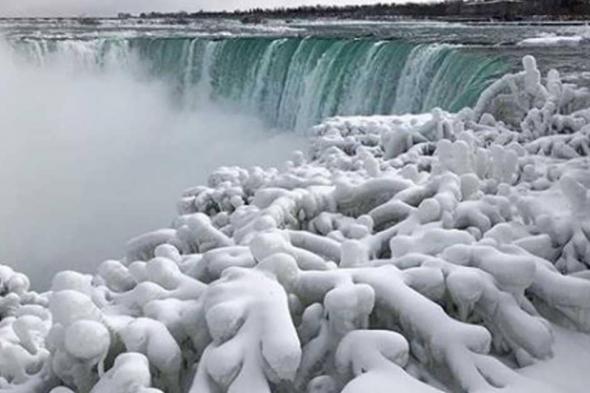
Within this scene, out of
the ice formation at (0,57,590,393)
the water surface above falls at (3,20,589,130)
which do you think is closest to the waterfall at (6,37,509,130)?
the water surface above falls at (3,20,589,130)

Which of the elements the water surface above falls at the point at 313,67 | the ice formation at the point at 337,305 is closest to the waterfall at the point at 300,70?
the water surface above falls at the point at 313,67

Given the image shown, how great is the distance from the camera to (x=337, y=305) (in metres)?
2.10

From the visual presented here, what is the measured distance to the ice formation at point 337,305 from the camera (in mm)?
2012

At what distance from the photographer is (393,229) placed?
3.08 metres

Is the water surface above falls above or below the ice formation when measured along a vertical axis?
below

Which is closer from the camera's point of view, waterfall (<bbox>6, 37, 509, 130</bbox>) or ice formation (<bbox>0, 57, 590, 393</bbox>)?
ice formation (<bbox>0, 57, 590, 393</bbox>)

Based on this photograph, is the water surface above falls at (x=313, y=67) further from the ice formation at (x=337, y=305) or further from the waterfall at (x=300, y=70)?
the ice formation at (x=337, y=305)

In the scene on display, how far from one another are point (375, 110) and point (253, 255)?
11550mm

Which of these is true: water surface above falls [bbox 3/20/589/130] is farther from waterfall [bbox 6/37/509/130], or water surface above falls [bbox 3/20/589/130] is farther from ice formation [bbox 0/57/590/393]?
ice formation [bbox 0/57/590/393]

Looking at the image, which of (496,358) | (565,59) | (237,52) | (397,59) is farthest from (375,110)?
(496,358)

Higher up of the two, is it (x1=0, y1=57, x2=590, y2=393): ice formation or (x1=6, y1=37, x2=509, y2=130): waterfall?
(x1=0, y1=57, x2=590, y2=393): ice formation

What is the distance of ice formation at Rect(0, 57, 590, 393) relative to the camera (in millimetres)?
2012

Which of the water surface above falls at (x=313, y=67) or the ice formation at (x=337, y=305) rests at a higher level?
the ice formation at (x=337, y=305)

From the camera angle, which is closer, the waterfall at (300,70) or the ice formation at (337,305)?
the ice formation at (337,305)
